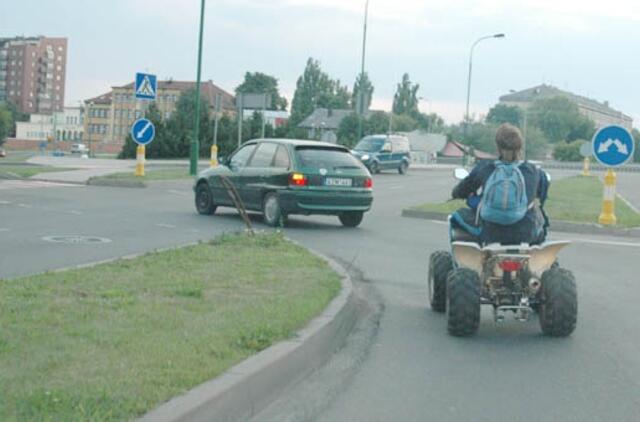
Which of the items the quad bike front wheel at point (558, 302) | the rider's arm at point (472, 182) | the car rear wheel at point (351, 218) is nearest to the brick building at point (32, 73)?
the car rear wheel at point (351, 218)

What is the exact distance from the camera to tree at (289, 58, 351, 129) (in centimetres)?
15438

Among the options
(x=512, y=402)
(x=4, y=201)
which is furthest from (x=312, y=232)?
(x=512, y=402)

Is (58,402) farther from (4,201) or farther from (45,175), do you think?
(45,175)

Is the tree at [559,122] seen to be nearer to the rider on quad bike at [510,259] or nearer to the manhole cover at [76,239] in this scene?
the manhole cover at [76,239]

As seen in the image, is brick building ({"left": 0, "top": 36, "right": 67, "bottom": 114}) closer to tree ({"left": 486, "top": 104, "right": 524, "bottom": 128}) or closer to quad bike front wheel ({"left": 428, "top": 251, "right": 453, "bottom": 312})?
tree ({"left": 486, "top": 104, "right": 524, "bottom": 128})

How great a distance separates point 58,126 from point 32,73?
24.4 meters

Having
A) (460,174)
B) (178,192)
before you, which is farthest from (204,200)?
(460,174)

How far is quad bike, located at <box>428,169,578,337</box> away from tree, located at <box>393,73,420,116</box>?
150m

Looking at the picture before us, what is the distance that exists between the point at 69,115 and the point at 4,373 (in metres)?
179

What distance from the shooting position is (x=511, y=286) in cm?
806

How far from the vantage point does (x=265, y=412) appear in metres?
5.76

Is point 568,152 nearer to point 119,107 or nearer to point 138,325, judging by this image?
point 119,107

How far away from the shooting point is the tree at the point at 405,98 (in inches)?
6216

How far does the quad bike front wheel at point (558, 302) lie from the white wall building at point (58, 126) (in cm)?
13884
